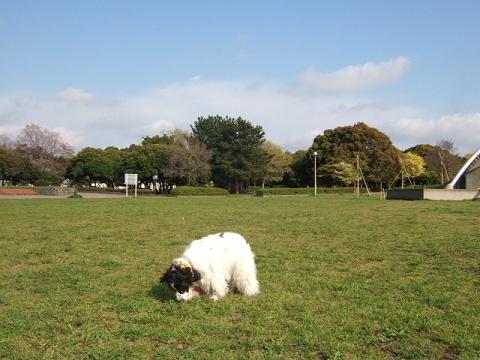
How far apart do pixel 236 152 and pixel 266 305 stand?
62978mm

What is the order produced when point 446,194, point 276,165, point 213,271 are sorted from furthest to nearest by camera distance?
point 276,165, point 446,194, point 213,271

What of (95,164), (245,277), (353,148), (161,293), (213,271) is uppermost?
(353,148)

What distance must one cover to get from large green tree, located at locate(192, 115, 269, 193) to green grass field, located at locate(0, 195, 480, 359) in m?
56.0

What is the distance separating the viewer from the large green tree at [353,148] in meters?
63.2

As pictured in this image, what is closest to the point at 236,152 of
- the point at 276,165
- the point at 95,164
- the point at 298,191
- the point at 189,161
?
the point at 189,161

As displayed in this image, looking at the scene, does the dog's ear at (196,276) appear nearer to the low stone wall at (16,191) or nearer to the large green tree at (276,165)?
the low stone wall at (16,191)

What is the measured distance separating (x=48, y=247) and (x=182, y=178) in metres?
60.3

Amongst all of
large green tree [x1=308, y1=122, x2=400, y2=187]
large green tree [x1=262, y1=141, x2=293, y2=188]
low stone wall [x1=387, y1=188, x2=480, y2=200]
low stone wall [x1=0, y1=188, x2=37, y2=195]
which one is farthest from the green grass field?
large green tree [x1=262, y1=141, x2=293, y2=188]

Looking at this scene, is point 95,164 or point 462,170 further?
point 95,164

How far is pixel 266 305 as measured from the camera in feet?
18.6

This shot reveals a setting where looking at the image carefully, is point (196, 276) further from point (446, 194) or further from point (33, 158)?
point (33, 158)

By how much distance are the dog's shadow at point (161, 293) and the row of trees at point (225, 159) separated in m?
53.1

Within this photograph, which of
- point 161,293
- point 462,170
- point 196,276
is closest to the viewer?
point 196,276

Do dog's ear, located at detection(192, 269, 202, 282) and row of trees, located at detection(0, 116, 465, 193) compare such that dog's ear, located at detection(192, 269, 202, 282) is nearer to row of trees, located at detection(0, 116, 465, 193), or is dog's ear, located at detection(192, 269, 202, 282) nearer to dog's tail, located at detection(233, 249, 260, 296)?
dog's tail, located at detection(233, 249, 260, 296)
